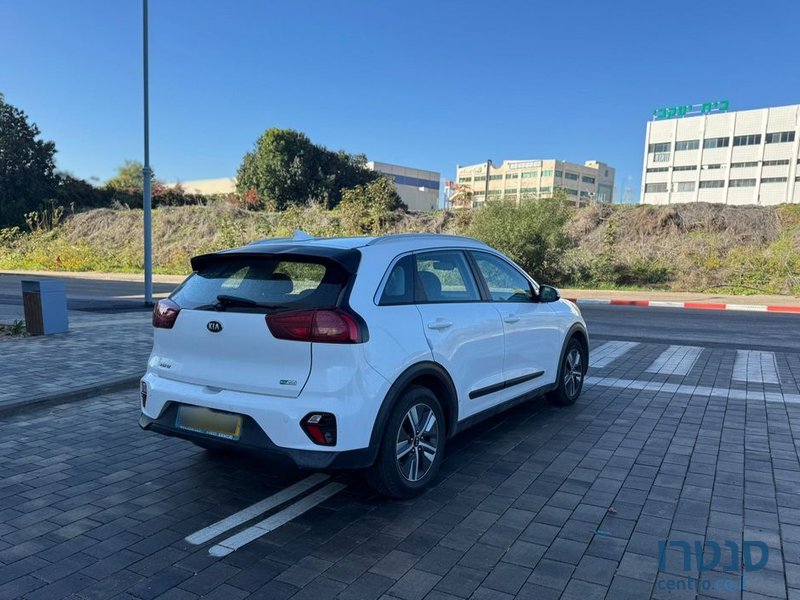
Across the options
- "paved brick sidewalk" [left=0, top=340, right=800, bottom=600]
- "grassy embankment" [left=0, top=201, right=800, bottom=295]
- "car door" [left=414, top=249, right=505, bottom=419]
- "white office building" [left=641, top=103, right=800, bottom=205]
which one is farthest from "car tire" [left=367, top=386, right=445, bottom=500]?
"white office building" [left=641, top=103, right=800, bottom=205]

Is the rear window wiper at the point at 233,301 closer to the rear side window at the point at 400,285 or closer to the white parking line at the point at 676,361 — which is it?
the rear side window at the point at 400,285

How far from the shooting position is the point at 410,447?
3.70m


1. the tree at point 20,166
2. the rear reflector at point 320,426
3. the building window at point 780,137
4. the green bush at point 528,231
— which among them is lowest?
the rear reflector at point 320,426

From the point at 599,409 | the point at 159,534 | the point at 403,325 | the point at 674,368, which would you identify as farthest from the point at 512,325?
the point at 674,368

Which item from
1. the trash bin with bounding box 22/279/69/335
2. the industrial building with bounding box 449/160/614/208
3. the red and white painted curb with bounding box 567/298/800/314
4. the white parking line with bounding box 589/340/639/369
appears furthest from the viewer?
the industrial building with bounding box 449/160/614/208

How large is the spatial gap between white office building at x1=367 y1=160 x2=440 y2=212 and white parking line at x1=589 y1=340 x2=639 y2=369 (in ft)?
224

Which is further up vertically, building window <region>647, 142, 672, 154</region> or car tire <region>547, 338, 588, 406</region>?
building window <region>647, 142, 672, 154</region>

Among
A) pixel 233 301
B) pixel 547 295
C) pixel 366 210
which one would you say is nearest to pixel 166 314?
pixel 233 301

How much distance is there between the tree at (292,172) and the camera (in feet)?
161

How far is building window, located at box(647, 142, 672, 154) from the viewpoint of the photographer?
80.2 metres

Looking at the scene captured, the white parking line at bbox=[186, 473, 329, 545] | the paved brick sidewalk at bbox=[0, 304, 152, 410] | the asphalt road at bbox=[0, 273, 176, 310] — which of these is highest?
the paved brick sidewalk at bbox=[0, 304, 152, 410]

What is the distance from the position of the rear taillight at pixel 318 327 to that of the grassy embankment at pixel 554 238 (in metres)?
19.5

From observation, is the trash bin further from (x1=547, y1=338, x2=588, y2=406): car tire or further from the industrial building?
the industrial building

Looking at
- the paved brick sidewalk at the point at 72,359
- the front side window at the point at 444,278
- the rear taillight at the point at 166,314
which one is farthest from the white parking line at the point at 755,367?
the paved brick sidewalk at the point at 72,359
